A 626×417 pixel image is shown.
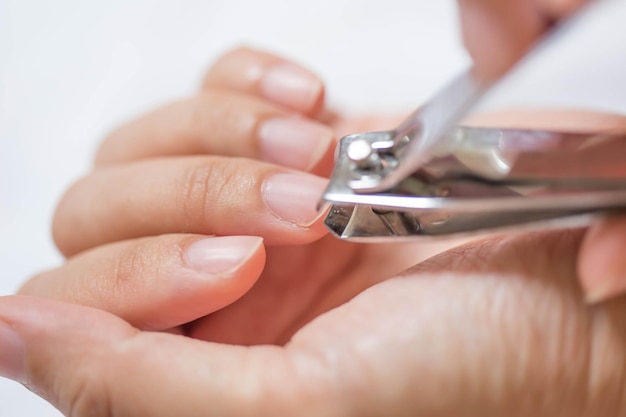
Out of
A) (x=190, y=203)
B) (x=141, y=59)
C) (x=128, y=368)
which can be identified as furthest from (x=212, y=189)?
(x=141, y=59)

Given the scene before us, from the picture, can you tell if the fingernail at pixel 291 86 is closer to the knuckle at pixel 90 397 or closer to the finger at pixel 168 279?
the finger at pixel 168 279

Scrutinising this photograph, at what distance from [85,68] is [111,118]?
0.08 meters

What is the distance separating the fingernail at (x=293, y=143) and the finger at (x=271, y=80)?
0.06 m

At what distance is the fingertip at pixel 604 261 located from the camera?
33cm

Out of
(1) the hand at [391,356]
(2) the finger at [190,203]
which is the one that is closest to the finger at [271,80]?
(2) the finger at [190,203]

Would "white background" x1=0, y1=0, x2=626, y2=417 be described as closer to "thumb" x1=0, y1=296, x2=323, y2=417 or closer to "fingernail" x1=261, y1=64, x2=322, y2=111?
"fingernail" x1=261, y1=64, x2=322, y2=111

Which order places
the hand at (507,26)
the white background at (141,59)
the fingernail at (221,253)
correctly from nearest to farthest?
the hand at (507,26) → the fingernail at (221,253) → the white background at (141,59)

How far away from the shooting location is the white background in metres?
0.80

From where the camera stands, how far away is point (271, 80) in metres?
0.64

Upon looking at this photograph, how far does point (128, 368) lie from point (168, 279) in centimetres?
9

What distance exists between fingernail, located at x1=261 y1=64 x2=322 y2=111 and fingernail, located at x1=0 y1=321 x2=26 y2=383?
0.34 meters

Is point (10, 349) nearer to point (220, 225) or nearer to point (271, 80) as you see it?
point (220, 225)

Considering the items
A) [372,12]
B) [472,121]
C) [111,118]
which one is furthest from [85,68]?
[472,121]

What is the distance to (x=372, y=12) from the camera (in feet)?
2.88
